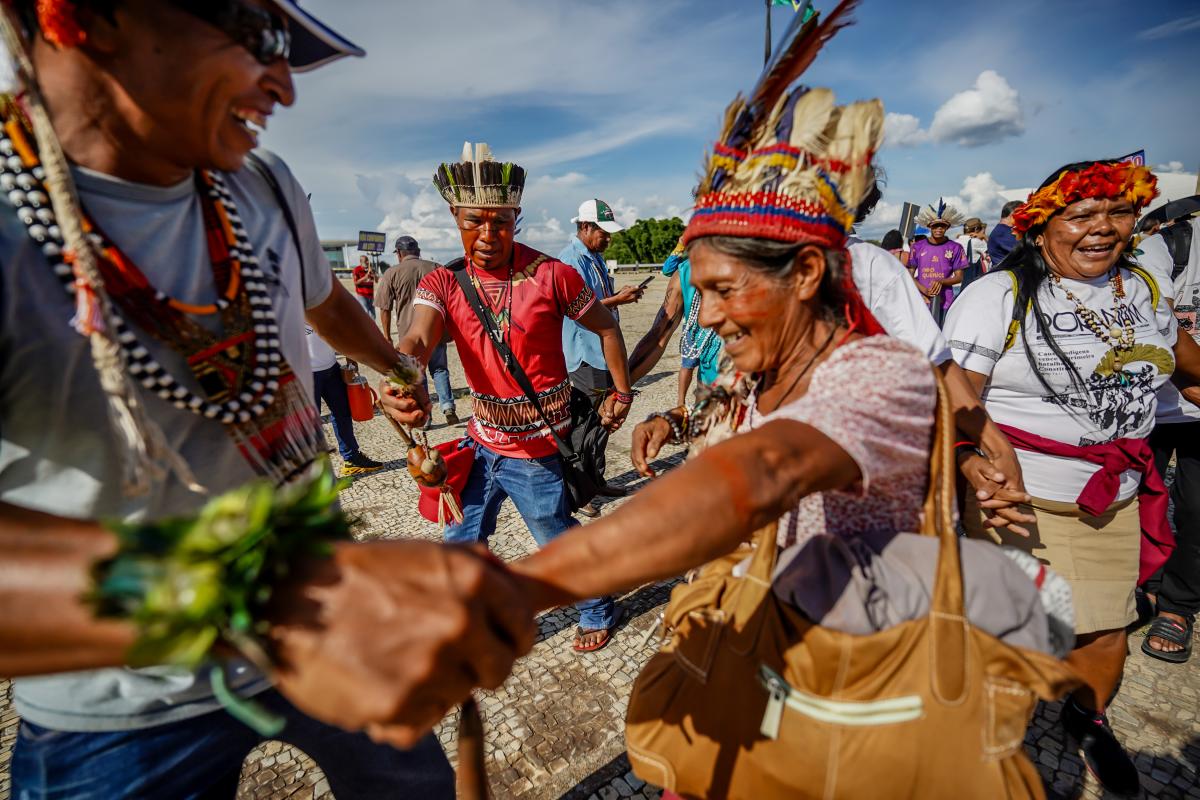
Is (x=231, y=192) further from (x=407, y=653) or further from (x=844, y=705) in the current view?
(x=844, y=705)

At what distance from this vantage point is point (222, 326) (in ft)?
4.30

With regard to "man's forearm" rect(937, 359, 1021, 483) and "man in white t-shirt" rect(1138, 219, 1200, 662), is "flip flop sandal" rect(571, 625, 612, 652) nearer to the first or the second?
"man's forearm" rect(937, 359, 1021, 483)

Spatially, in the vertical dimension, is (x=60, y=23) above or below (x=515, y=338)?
above

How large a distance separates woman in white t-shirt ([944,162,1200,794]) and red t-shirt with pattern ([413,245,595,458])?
202 centimetres

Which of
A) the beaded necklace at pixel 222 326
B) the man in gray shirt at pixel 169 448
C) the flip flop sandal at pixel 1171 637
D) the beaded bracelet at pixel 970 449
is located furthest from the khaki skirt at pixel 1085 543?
the beaded necklace at pixel 222 326

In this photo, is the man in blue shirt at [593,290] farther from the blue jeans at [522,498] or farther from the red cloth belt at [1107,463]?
the red cloth belt at [1107,463]

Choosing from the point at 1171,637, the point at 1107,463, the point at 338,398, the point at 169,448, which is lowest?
the point at 1171,637

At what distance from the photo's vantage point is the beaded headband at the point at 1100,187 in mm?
2465

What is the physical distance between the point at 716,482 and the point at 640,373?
2465 millimetres

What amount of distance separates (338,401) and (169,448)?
5.22 metres

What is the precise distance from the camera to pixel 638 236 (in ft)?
186

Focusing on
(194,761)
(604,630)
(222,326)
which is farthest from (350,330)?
(604,630)

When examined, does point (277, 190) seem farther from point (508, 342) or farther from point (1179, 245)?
point (1179, 245)

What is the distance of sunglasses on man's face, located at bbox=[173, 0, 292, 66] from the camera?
1.07 meters
